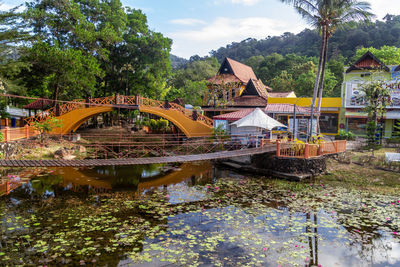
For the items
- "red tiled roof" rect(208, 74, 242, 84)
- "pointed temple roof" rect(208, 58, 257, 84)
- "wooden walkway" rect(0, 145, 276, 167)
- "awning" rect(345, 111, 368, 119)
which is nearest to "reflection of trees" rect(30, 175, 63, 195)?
"wooden walkway" rect(0, 145, 276, 167)

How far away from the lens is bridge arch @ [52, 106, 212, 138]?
21203mm

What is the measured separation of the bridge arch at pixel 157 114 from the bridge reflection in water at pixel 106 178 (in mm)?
5467

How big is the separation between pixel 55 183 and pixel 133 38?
→ 61.4ft

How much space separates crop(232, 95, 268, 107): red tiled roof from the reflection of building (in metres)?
6.90

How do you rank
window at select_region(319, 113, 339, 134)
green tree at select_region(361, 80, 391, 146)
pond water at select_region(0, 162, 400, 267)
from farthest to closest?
window at select_region(319, 113, 339, 134)
green tree at select_region(361, 80, 391, 146)
pond water at select_region(0, 162, 400, 267)

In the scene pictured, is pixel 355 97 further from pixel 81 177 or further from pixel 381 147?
pixel 81 177

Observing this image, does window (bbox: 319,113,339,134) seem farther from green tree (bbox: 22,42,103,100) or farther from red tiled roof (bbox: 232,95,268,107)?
green tree (bbox: 22,42,103,100)

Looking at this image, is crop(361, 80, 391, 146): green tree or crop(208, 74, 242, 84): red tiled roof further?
crop(208, 74, 242, 84): red tiled roof


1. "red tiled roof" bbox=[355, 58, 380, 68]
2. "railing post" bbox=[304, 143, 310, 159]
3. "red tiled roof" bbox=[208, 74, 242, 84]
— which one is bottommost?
"railing post" bbox=[304, 143, 310, 159]

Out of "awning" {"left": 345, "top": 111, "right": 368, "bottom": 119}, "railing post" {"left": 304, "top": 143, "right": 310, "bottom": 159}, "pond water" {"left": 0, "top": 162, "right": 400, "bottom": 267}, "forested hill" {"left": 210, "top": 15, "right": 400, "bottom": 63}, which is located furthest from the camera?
"forested hill" {"left": 210, "top": 15, "right": 400, "bottom": 63}

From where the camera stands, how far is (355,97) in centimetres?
2325

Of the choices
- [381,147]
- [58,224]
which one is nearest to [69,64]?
[58,224]

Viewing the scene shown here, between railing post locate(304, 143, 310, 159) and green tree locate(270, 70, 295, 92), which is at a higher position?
green tree locate(270, 70, 295, 92)

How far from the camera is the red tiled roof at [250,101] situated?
24.8 metres
